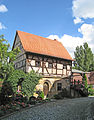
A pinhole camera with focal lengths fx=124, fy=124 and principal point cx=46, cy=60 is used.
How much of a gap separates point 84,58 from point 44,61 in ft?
81.5

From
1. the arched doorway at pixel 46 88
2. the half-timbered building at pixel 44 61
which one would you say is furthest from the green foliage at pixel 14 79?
the arched doorway at pixel 46 88

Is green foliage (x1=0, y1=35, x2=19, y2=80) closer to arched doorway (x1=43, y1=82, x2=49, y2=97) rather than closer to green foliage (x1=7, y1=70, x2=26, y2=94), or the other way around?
green foliage (x1=7, y1=70, x2=26, y2=94)

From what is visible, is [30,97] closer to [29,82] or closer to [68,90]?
[29,82]

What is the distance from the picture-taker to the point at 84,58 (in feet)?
125

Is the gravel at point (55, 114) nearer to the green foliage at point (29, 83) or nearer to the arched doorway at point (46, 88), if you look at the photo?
the green foliage at point (29, 83)

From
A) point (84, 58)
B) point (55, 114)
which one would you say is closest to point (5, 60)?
point (55, 114)

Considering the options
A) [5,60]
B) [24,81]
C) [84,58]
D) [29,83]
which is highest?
[84,58]

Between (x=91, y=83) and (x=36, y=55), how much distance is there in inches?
770

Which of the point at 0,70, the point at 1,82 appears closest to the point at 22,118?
the point at 1,82

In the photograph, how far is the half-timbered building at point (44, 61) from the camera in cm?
1548

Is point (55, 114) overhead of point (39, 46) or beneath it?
beneath

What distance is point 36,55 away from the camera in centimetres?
1590

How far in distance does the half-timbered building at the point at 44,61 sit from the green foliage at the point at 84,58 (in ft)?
62.7

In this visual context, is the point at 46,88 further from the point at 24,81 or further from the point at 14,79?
the point at 14,79
